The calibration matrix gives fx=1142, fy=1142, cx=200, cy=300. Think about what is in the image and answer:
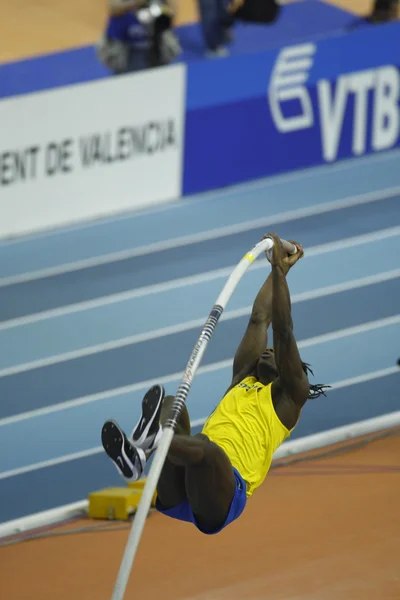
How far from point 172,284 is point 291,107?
275cm

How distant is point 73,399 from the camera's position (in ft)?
28.0

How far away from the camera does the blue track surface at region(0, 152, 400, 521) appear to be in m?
8.17

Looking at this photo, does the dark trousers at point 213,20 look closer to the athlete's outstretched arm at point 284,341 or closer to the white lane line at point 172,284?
the white lane line at point 172,284

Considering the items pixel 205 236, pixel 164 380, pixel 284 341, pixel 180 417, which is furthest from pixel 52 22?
pixel 180 417

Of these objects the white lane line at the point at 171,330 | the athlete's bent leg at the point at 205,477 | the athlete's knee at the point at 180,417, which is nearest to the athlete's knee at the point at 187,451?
the athlete's bent leg at the point at 205,477

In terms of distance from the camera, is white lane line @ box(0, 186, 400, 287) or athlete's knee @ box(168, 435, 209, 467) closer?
athlete's knee @ box(168, 435, 209, 467)

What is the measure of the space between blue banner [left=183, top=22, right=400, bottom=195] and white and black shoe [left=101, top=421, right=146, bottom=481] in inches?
269

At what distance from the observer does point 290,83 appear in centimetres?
1179

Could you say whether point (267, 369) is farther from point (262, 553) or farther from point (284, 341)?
point (262, 553)

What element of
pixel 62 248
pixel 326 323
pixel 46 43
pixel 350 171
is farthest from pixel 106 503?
pixel 46 43

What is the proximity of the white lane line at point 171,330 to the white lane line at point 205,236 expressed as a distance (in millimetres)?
1304

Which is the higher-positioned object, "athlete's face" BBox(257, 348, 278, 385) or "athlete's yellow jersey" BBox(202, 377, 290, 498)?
"athlete's face" BBox(257, 348, 278, 385)

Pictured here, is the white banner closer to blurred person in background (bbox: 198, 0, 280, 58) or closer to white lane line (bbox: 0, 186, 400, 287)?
white lane line (bbox: 0, 186, 400, 287)

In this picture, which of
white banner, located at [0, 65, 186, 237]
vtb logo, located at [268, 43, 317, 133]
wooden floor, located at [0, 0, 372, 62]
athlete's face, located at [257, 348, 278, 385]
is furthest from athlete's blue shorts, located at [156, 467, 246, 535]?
wooden floor, located at [0, 0, 372, 62]
